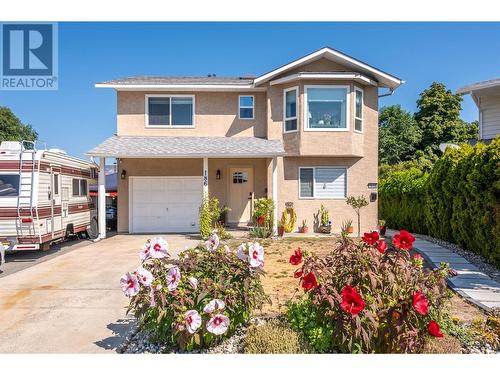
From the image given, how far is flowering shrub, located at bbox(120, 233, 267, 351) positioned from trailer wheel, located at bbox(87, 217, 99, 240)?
11.9 metres

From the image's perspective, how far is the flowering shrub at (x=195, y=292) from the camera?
400 cm

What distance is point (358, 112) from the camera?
52.0 feet

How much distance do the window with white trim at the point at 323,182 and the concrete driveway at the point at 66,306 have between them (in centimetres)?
772

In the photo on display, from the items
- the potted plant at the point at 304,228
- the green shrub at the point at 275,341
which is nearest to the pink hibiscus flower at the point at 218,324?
the green shrub at the point at 275,341

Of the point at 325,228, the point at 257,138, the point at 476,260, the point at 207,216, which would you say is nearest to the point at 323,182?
the point at 325,228

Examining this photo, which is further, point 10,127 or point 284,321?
point 10,127

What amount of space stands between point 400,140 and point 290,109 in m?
19.7

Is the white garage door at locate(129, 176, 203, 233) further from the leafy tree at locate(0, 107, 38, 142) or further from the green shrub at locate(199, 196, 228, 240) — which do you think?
the leafy tree at locate(0, 107, 38, 142)

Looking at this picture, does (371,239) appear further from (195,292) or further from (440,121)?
(440,121)

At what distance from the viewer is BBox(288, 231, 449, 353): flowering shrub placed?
3.69 meters

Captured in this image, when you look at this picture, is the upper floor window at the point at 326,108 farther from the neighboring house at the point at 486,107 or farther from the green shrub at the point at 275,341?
the green shrub at the point at 275,341

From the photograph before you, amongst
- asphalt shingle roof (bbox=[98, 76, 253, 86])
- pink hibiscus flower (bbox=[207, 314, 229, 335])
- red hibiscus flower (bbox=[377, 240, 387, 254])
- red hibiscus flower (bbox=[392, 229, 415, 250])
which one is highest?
asphalt shingle roof (bbox=[98, 76, 253, 86])

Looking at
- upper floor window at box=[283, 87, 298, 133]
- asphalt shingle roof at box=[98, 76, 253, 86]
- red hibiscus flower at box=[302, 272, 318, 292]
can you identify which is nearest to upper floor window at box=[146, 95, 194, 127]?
asphalt shingle roof at box=[98, 76, 253, 86]
